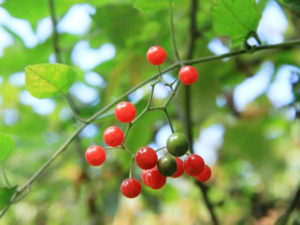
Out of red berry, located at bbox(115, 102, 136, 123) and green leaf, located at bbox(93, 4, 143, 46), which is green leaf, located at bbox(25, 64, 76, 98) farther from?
green leaf, located at bbox(93, 4, 143, 46)

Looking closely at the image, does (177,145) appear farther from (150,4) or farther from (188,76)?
(150,4)

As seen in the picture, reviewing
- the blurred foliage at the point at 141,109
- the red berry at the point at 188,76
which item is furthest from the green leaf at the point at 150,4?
the red berry at the point at 188,76

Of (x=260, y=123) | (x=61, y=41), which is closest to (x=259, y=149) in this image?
(x=260, y=123)

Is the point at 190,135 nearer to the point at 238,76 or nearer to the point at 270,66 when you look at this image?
the point at 238,76

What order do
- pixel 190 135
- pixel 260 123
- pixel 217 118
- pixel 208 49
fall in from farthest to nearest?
pixel 217 118, pixel 260 123, pixel 208 49, pixel 190 135

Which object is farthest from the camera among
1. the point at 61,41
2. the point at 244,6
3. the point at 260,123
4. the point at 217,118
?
the point at 217,118

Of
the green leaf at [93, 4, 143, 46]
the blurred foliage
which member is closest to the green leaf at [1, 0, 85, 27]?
the blurred foliage

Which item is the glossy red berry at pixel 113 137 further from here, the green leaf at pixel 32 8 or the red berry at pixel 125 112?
the green leaf at pixel 32 8
